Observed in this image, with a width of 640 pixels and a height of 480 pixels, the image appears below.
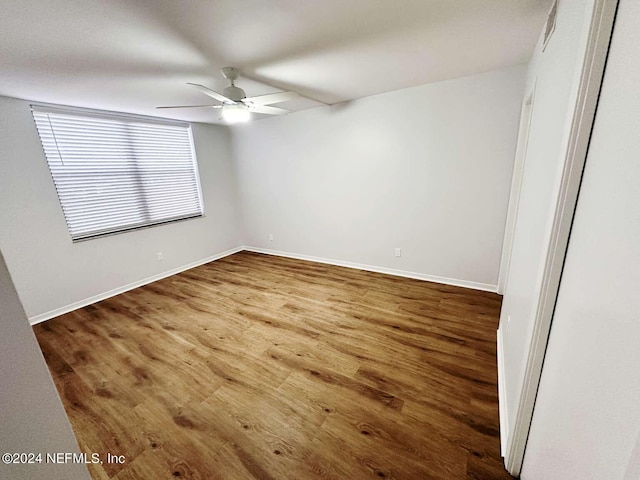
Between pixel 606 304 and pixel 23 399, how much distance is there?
1.38 meters

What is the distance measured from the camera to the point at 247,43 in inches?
66.5

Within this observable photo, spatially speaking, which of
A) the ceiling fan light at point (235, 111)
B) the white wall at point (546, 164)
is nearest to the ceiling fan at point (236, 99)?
the ceiling fan light at point (235, 111)

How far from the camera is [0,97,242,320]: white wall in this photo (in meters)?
2.54

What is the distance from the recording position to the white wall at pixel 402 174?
264 cm

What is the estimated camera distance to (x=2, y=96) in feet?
7.92

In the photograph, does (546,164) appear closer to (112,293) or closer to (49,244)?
(49,244)

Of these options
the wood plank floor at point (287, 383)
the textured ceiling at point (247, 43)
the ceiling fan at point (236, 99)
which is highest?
the textured ceiling at point (247, 43)

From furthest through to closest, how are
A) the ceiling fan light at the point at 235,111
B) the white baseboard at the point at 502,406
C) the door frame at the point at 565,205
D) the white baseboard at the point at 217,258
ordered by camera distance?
the white baseboard at the point at 217,258 → the ceiling fan light at the point at 235,111 → the white baseboard at the point at 502,406 → the door frame at the point at 565,205

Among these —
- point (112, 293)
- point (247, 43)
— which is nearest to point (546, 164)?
point (247, 43)

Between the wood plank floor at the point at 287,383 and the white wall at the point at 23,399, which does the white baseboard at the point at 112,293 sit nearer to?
the wood plank floor at the point at 287,383

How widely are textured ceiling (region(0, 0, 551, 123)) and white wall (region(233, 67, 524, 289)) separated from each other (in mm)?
379

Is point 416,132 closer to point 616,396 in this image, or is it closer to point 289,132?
point 289,132

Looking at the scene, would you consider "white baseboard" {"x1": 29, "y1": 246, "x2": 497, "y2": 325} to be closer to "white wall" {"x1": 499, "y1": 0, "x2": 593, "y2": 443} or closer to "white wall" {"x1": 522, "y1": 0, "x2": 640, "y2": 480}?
"white wall" {"x1": 499, "y1": 0, "x2": 593, "y2": 443}

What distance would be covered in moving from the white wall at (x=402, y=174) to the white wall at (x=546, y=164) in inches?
43.9
